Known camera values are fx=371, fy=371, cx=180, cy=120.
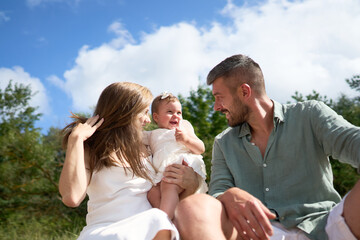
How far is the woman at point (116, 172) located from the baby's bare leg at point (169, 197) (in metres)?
0.04

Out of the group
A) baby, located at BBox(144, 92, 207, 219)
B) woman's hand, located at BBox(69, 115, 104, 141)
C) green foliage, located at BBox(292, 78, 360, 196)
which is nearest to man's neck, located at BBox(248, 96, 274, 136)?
baby, located at BBox(144, 92, 207, 219)

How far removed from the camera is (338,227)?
2.12m

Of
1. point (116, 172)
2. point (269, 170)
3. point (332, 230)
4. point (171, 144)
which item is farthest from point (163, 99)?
point (332, 230)

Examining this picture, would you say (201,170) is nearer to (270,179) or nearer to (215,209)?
(270,179)

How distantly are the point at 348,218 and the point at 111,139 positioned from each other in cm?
156

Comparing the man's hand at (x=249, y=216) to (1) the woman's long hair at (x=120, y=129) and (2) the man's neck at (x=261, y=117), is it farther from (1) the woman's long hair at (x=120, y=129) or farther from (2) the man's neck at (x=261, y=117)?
(2) the man's neck at (x=261, y=117)

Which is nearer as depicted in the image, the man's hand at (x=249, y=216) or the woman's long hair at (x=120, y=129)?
the man's hand at (x=249, y=216)

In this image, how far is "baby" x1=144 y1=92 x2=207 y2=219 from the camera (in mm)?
2612

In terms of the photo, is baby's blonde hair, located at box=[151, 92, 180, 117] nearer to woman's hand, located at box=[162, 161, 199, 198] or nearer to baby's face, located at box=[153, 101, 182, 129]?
baby's face, located at box=[153, 101, 182, 129]

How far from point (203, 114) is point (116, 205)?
747cm

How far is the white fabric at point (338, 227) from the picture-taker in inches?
81.7

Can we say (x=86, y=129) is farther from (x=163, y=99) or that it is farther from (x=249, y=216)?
(x=249, y=216)

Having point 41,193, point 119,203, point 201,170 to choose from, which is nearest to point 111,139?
point 119,203

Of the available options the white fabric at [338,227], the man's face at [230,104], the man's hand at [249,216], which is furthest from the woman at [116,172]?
the white fabric at [338,227]
